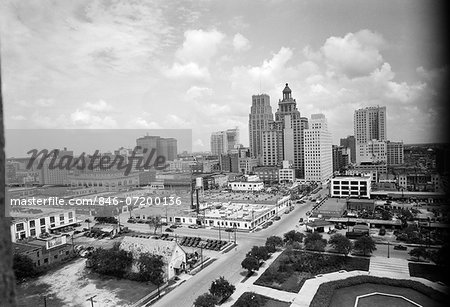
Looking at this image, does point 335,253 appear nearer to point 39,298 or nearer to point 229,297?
point 229,297

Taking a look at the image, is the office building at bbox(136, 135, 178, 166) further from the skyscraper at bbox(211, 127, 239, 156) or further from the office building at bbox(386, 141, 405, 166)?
the office building at bbox(386, 141, 405, 166)

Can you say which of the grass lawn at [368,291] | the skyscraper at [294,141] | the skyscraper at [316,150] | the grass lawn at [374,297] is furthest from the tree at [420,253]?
the skyscraper at [294,141]

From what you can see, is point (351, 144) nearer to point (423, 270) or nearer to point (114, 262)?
point (423, 270)

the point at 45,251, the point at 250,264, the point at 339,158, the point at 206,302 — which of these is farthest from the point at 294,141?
the point at 206,302

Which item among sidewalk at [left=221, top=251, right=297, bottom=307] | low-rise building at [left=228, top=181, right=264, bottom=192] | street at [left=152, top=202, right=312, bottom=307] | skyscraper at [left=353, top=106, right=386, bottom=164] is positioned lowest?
street at [left=152, top=202, right=312, bottom=307]

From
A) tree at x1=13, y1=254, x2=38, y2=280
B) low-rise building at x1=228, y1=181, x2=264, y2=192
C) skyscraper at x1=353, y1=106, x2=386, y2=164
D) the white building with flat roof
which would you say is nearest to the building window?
tree at x1=13, y1=254, x2=38, y2=280

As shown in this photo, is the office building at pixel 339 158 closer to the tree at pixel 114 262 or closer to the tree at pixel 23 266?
the tree at pixel 114 262
